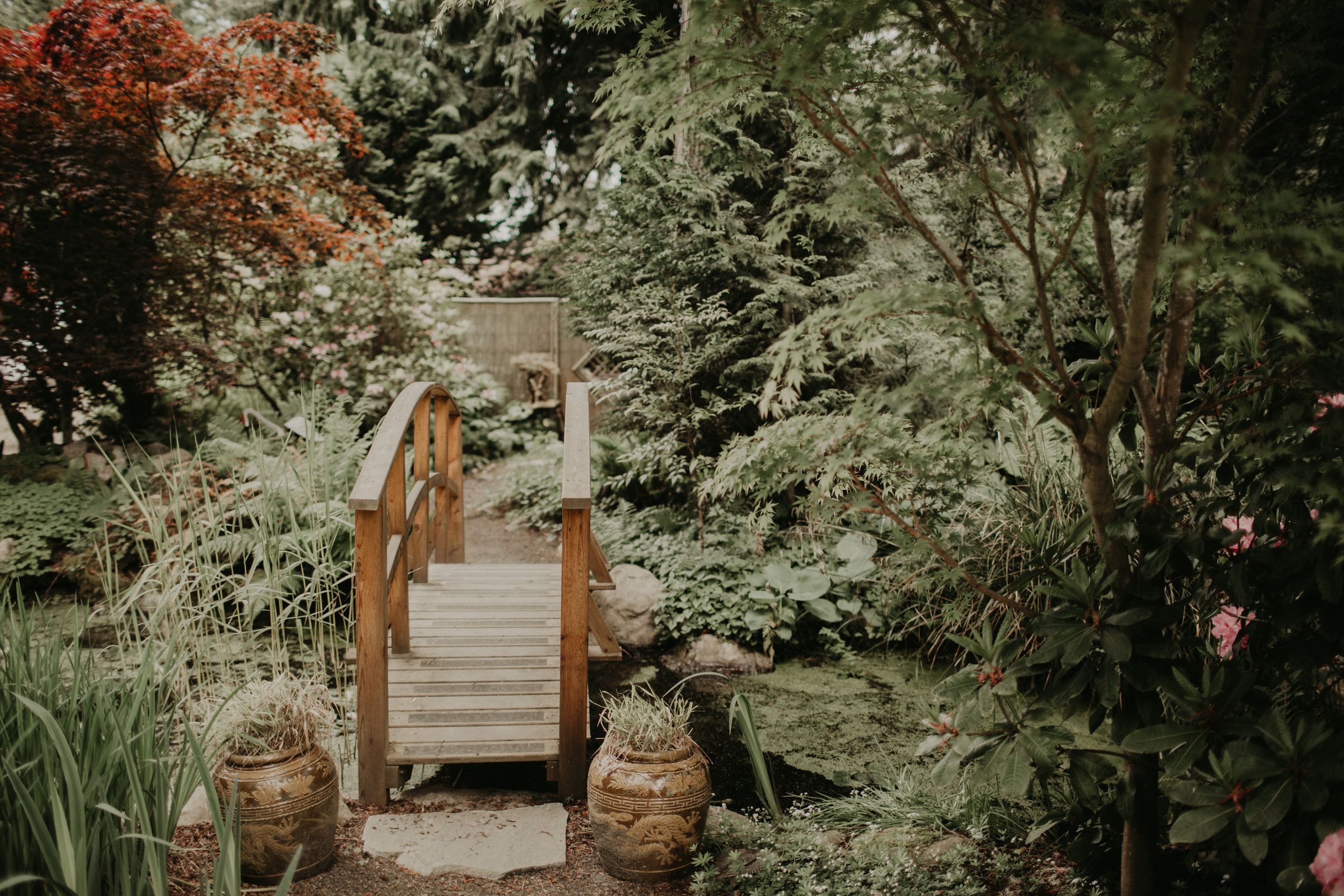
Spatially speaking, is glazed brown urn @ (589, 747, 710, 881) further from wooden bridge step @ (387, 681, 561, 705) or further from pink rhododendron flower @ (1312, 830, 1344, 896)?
pink rhododendron flower @ (1312, 830, 1344, 896)

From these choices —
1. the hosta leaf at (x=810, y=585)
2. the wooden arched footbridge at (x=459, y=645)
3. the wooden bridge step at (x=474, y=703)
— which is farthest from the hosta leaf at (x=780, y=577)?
the wooden bridge step at (x=474, y=703)

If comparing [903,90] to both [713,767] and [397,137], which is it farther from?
[397,137]

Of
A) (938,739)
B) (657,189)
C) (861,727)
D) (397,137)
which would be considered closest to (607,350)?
(657,189)

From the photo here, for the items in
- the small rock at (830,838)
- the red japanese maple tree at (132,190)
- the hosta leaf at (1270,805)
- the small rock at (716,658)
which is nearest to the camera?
the hosta leaf at (1270,805)

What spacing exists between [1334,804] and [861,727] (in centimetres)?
219

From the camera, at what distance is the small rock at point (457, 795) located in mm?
2543

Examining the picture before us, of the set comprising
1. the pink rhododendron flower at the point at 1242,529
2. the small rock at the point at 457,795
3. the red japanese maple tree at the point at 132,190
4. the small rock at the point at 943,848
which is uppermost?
the red japanese maple tree at the point at 132,190

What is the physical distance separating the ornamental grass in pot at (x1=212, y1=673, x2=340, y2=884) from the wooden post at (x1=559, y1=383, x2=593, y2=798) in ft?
2.26

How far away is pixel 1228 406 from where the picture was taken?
168cm

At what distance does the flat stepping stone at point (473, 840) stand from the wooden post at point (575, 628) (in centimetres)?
14

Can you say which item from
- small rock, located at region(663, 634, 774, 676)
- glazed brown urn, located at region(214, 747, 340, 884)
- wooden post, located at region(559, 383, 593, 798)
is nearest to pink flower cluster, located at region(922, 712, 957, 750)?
wooden post, located at region(559, 383, 593, 798)

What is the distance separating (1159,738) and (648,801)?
3.89 feet

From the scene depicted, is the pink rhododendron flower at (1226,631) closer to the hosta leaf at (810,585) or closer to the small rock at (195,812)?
the hosta leaf at (810,585)

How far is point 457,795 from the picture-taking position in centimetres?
260
